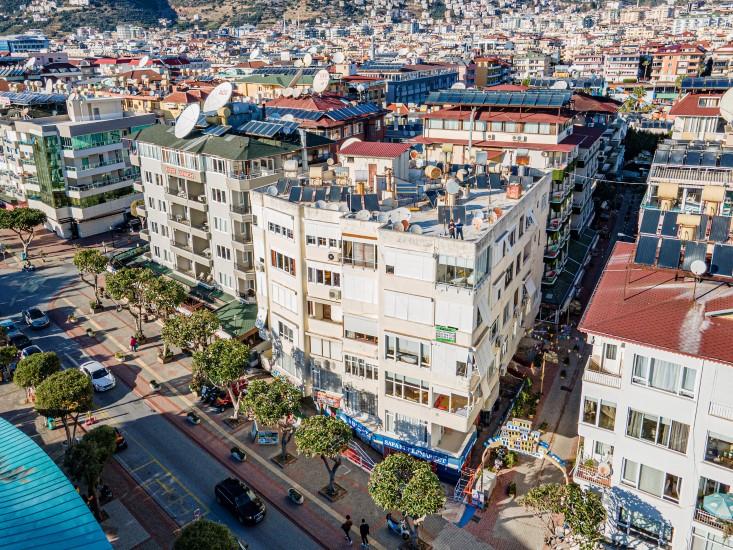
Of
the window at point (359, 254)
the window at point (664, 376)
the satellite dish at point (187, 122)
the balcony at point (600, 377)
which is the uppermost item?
the satellite dish at point (187, 122)

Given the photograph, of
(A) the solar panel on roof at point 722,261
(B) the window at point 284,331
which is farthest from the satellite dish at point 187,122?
(A) the solar panel on roof at point 722,261

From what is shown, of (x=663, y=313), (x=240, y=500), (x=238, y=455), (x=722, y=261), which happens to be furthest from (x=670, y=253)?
(x=238, y=455)

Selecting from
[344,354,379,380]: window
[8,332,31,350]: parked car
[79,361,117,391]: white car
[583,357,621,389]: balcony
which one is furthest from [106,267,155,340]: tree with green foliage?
[583,357,621,389]: balcony

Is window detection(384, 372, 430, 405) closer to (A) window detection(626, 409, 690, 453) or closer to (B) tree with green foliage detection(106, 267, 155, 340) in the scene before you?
(A) window detection(626, 409, 690, 453)

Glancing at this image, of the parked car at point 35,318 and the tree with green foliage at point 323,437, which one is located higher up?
the tree with green foliage at point 323,437

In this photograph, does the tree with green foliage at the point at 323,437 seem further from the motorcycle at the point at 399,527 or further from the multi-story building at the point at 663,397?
the multi-story building at the point at 663,397

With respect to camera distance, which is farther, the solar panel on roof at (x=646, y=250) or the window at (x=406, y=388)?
the window at (x=406, y=388)

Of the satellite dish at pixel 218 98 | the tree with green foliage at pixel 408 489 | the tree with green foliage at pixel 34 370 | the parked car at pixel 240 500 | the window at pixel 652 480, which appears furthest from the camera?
the satellite dish at pixel 218 98

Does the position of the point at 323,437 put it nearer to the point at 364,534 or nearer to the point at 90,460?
the point at 364,534
